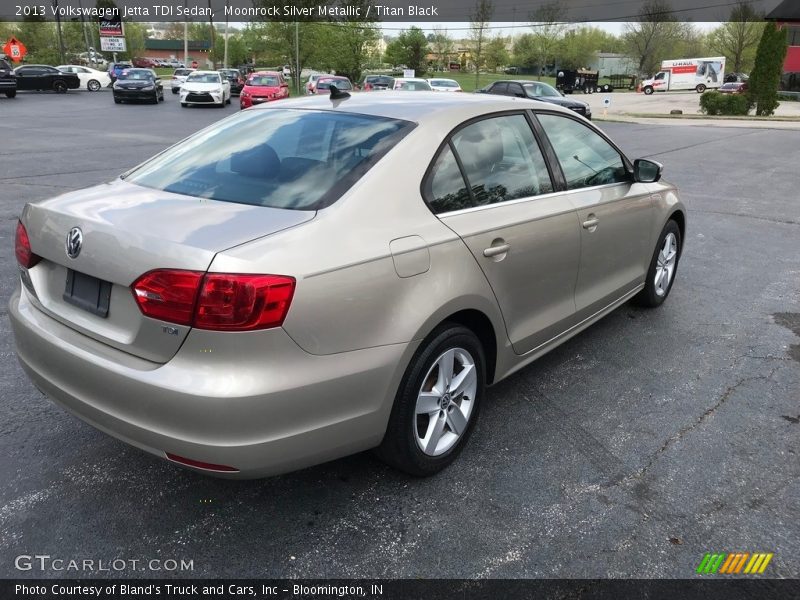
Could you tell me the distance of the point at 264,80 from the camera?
30.0 m

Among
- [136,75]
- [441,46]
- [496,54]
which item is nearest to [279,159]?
[136,75]

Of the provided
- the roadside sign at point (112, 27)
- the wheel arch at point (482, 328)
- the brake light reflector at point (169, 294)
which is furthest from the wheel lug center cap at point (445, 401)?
the roadside sign at point (112, 27)

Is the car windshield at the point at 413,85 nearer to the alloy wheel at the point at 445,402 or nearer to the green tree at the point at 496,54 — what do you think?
the alloy wheel at the point at 445,402

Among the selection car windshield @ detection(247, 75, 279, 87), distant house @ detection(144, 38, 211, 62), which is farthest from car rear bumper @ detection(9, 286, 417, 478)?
distant house @ detection(144, 38, 211, 62)

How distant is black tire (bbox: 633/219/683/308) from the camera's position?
4.91 metres

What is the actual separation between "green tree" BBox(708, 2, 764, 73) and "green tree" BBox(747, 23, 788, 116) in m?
46.8

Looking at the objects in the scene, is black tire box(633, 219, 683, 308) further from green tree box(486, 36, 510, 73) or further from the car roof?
green tree box(486, 36, 510, 73)

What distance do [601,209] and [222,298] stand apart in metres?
2.54

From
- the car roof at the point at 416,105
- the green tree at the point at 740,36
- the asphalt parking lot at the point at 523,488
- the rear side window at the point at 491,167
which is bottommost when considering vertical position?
the asphalt parking lot at the point at 523,488

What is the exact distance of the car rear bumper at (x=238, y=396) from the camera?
7.27ft

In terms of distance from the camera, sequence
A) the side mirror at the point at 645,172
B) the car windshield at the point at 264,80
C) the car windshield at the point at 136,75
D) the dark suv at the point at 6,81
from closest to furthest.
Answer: the side mirror at the point at 645,172
the car windshield at the point at 264,80
the car windshield at the point at 136,75
the dark suv at the point at 6,81

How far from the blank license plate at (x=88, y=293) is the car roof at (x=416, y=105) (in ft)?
4.82

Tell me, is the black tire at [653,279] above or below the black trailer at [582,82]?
below

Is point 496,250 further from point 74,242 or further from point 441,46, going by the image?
point 441,46
